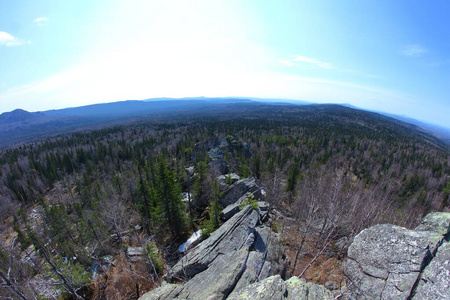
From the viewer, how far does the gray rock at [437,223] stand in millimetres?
9523

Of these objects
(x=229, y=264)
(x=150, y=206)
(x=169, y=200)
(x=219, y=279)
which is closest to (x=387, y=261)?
(x=229, y=264)

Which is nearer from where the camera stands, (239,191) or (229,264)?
(229,264)

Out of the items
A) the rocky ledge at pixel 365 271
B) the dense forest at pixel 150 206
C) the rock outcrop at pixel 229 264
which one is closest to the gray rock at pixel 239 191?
the dense forest at pixel 150 206

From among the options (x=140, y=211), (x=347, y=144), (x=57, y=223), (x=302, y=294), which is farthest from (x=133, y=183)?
(x=347, y=144)

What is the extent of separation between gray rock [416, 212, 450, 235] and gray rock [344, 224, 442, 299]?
0.85m

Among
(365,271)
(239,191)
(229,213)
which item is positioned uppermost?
(365,271)

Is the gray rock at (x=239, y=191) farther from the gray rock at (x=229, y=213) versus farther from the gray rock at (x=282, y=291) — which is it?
the gray rock at (x=282, y=291)

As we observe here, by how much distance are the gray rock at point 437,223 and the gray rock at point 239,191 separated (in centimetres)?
2047

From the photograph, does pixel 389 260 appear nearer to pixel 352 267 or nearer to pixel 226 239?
pixel 352 267

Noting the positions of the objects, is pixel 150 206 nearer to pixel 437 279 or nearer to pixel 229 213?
pixel 229 213

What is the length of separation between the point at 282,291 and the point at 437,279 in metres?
6.14

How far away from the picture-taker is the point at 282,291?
7656 mm

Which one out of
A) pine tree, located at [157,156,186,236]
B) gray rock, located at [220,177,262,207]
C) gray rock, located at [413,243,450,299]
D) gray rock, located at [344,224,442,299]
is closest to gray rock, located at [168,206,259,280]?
gray rock, located at [344,224,442,299]

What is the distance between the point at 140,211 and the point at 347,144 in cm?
12319
